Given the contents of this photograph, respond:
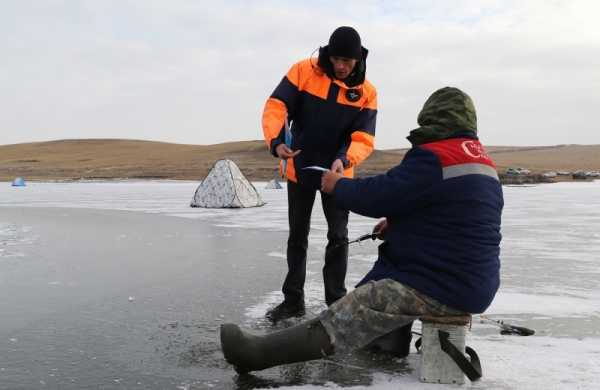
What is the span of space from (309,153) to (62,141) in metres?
94.1

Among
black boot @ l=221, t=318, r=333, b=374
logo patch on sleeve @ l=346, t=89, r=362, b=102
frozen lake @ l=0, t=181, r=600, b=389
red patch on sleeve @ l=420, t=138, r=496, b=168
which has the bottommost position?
frozen lake @ l=0, t=181, r=600, b=389

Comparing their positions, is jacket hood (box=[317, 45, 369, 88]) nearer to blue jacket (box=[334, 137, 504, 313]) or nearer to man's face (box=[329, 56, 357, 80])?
man's face (box=[329, 56, 357, 80])

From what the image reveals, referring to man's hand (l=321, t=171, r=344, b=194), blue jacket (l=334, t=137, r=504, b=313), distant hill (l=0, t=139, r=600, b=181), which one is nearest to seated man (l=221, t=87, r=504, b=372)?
blue jacket (l=334, t=137, r=504, b=313)

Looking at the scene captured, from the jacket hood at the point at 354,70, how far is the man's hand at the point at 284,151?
20.0 inches

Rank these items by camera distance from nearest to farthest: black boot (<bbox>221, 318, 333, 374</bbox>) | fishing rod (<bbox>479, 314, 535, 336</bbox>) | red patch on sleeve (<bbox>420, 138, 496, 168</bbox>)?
1. red patch on sleeve (<bbox>420, 138, 496, 168</bbox>)
2. black boot (<bbox>221, 318, 333, 374</bbox>)
3. fishing rod (<bbox>479, 314, 535, 336</bbox>)

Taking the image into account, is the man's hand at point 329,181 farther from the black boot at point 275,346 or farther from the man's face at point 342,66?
the man's face at point 342,66

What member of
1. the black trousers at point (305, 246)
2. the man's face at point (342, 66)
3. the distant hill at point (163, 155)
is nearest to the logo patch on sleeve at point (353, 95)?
the man's face at point (342, 66)

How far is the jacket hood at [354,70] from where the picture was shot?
3506 millimetres

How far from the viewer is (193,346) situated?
117 inches

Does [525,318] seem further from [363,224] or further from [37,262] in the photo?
[363,224]

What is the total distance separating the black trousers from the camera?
3.70 meters

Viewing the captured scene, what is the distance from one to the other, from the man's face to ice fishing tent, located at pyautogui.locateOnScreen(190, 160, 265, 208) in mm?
9688

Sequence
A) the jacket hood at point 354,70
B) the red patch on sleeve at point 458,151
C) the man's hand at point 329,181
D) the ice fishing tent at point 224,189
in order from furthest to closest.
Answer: the ice fishing tent at point 224,189
the jacket hood at point 354,70
the man's hand at point 329,181
the red patch on sleeve at point 458,151

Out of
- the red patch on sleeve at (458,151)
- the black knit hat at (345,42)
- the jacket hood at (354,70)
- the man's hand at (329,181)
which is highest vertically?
the black knit hat at (345,42)
